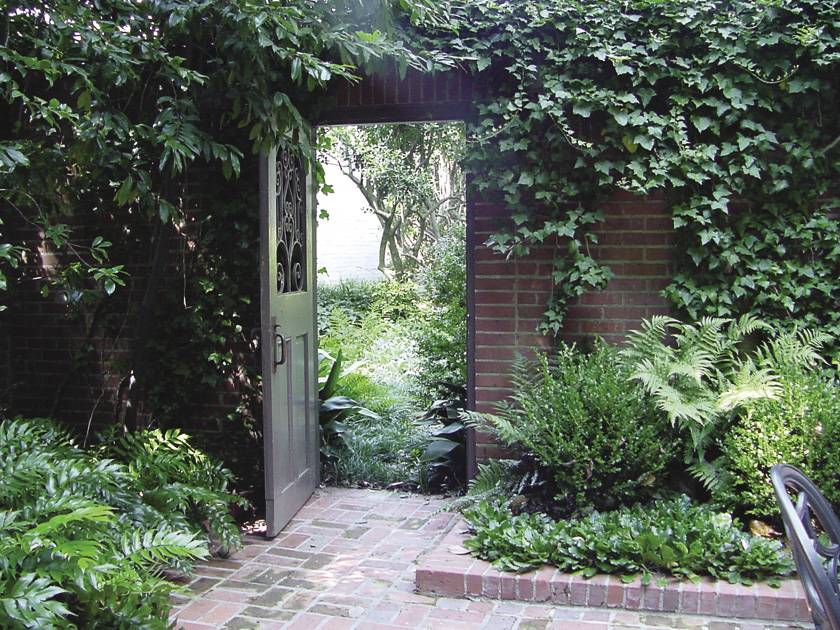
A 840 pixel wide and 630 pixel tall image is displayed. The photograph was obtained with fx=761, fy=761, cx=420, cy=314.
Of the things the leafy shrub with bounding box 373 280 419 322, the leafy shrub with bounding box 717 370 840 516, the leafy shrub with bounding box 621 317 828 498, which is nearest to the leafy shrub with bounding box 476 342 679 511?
the leafy shrub with bounding box 621 317 828 498

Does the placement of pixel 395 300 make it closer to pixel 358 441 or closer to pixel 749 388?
pixel 358 441

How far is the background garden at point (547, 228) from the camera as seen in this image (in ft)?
11.3

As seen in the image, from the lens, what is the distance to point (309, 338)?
4.97 m

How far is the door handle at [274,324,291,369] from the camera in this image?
424cm

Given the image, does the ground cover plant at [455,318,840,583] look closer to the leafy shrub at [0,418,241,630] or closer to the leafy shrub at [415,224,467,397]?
the leafy shrub at [415,224,467,397]

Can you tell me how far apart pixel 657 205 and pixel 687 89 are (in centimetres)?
64

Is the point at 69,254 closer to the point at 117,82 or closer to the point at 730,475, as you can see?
the point at 117,82

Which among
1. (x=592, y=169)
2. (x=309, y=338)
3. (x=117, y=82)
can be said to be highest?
(x=117, y=82)

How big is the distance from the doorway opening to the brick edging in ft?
5.27

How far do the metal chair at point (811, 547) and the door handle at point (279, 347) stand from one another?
2949 mm

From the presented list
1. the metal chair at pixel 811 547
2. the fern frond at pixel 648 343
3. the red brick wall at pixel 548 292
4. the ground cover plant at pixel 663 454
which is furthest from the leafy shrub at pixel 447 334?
the metal chair at pixel 811 547

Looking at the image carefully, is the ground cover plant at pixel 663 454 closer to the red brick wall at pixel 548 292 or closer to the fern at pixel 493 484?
the fern at pixel 493 484

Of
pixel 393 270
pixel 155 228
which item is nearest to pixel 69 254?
pixel 155 228

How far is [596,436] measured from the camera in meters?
3.72
